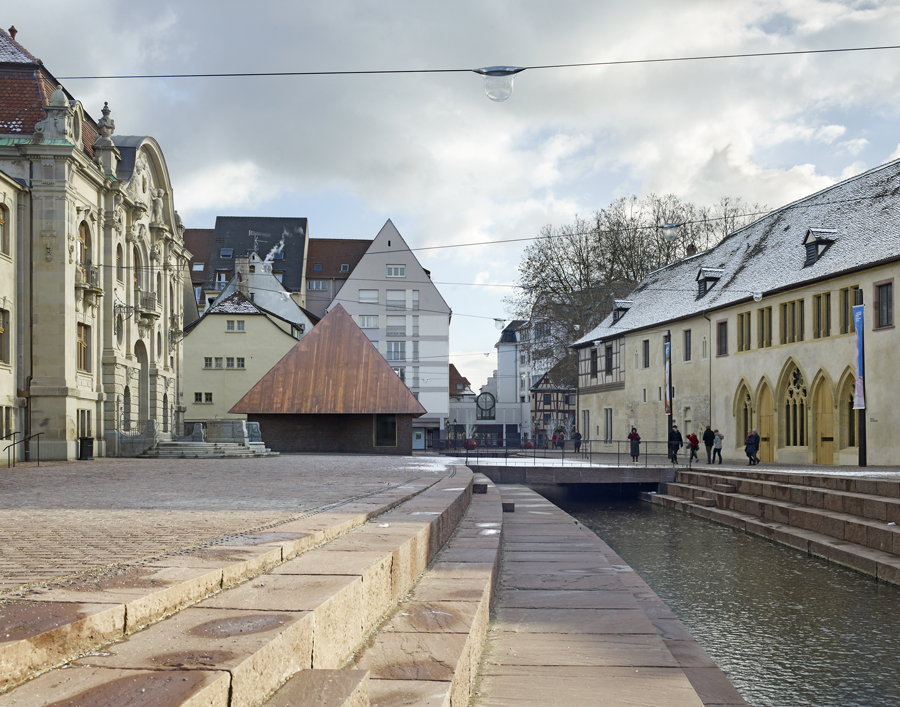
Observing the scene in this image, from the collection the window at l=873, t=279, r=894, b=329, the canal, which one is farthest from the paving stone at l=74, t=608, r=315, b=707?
the window at l=873, t=279, r=894, b=329

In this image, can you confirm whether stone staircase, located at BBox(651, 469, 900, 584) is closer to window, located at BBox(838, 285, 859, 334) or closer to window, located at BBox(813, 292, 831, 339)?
window, located at BBox(838, 285, 859, 334)

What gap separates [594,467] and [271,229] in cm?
5862

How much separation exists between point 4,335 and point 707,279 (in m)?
31.3

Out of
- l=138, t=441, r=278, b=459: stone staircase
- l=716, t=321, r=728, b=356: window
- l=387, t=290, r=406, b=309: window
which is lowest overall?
l=138, t=441, r=278, b=459: stone staircase

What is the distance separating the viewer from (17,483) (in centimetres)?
1653

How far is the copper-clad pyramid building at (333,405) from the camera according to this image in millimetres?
42625

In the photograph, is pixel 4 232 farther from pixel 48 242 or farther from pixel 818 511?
pixel 818 511

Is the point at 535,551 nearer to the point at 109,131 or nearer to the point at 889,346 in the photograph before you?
the point at 889,346

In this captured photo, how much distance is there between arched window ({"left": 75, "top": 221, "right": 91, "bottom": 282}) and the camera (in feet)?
108

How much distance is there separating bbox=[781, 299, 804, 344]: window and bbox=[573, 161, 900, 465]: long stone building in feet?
0.13

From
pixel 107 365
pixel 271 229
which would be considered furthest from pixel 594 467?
pixel 271 229

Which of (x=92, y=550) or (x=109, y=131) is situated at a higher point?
(x=109, y=131)

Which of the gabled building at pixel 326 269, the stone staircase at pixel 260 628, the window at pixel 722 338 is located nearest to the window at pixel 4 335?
the stone staircase at pixel 260 628

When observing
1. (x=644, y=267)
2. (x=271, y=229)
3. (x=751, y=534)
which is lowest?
(x=751, y=534)
